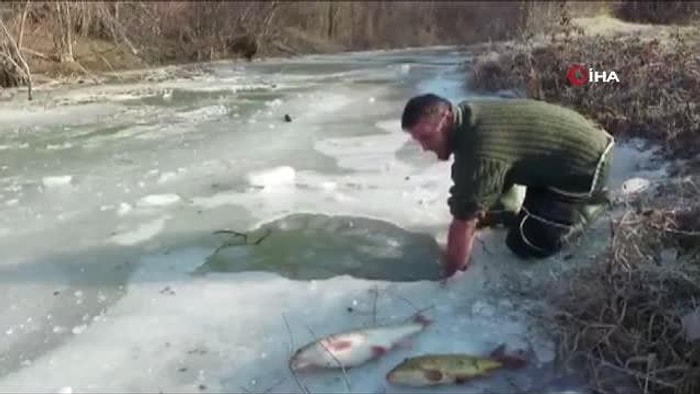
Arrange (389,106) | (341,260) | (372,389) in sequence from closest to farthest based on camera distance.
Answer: (372,389)
(341,260)
(389,106)

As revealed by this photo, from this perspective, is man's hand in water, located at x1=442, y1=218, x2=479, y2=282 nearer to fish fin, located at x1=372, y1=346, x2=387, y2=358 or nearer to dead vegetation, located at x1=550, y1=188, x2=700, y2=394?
dead vegetation, located at x1=550, y1=188, x2=700, y2=394

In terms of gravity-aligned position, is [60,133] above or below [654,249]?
below

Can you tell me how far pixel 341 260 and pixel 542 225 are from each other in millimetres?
994

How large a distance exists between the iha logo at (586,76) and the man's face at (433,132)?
4585 millimetres

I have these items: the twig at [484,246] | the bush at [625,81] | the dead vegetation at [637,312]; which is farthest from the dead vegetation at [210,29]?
the dead vegetation at [637,312]

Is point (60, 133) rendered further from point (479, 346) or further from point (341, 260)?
point (479, 346)

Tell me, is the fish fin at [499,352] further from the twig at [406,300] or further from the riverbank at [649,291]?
the twig at [406,300]

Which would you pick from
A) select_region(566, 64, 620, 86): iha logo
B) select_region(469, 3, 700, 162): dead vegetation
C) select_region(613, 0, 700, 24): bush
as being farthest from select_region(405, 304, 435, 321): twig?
select_region(613, 0, 700, 24): bush

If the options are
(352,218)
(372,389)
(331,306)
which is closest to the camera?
(372,389)

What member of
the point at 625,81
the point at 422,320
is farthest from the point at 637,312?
the point at 625,81

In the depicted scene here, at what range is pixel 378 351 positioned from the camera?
3.36m

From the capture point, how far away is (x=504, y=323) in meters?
3.62

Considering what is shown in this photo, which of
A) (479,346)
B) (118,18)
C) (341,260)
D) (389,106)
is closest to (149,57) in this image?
(118,18)

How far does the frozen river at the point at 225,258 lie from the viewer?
11.2ft
